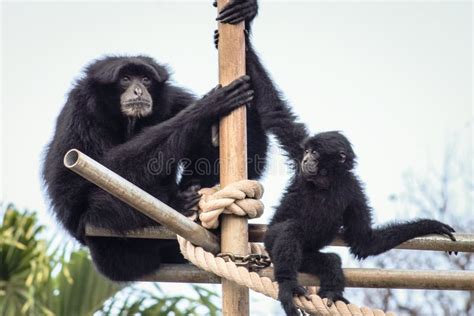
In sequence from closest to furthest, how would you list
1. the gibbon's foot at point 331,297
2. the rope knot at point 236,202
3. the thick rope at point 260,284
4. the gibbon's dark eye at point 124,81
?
the thick rope at point 260,284 → the gibbon's foot at point 331,297 → the rope knot at point 236,202 → the gibbon's dark eye at point 124,81

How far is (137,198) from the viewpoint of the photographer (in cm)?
496

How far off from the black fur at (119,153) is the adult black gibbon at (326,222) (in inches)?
26.2

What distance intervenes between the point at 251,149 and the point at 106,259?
140 cm

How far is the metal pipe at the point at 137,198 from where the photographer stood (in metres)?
4.66

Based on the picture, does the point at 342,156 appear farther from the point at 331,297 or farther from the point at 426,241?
the point at 331,297

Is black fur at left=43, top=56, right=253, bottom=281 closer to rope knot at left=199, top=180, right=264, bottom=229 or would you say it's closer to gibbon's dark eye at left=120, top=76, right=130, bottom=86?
gibbon's dark eye at left=120, top=76, right=130, bottom=86

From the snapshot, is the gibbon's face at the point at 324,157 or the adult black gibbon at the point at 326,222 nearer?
the adult black gibbon at the point at 326,222

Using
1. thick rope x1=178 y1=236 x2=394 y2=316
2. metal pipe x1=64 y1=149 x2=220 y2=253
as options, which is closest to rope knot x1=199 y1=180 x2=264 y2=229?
metal pipe x1=64 y1=149 x2=220 y2=253

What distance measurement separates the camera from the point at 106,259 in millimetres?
6527

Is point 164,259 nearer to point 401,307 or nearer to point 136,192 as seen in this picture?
point 136,192

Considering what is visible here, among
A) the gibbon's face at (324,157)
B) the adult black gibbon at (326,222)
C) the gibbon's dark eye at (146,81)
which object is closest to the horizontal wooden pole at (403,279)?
the adult black gibbon at (326,222)

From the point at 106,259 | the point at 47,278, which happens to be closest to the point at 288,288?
the point at 106,259

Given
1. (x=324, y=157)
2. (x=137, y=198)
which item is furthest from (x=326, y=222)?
(x=137, y=198)

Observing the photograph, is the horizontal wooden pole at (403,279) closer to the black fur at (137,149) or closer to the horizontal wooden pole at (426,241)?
the horizontal wooden pole at (426,241)
